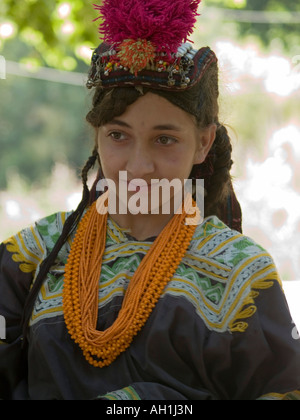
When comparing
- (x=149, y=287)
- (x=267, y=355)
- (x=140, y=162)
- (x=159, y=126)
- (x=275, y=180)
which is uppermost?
(x=275, y=180)

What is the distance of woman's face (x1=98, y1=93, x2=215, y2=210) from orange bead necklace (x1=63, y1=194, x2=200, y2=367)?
17 centimetres

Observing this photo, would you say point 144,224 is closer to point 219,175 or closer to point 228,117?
point 219,175

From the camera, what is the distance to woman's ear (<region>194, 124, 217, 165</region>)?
2033 millimetres

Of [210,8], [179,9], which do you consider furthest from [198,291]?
[210,8]

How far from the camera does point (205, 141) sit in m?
2.06

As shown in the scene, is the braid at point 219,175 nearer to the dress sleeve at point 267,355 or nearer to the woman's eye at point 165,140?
the woman's eye at point 165,140

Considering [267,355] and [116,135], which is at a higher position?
[116,135]

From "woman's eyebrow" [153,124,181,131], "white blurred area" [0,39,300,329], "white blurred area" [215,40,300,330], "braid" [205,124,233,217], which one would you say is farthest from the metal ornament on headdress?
"white blurred area" [215,40,300,330]

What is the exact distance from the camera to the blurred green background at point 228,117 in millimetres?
5957

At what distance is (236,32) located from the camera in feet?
31.0

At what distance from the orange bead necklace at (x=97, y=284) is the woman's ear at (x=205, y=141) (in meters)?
0.14

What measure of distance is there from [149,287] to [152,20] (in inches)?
28.9

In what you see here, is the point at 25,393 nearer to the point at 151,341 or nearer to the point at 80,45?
the point at 151,341

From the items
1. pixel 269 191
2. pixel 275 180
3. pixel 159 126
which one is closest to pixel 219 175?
pixel 159 126
